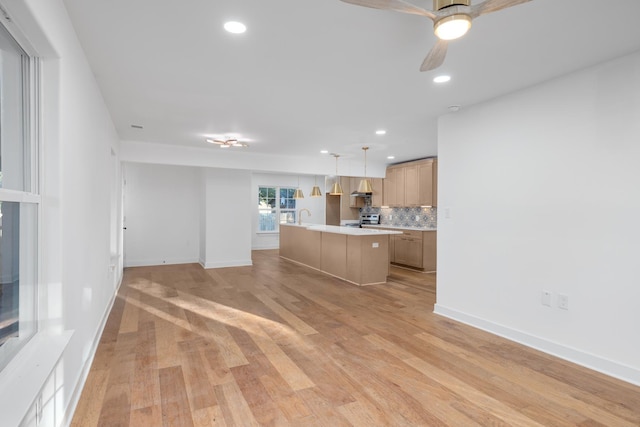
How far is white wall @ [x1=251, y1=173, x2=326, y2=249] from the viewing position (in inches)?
407

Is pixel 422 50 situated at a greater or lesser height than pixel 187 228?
greater

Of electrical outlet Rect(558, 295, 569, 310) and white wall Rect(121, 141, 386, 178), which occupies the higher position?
white wall Rect(121, 141, 386, 178)

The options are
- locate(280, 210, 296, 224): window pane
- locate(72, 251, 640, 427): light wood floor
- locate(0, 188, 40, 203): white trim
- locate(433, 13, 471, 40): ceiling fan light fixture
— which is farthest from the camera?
locate(280, 210, 296, 224): window pane

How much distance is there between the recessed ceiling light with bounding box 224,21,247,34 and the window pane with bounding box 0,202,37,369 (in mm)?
1497

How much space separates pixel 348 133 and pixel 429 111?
1.44 meters

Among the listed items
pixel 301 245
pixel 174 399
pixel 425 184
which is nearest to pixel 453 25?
pixel 174 399

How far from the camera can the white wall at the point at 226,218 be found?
7.24 meters

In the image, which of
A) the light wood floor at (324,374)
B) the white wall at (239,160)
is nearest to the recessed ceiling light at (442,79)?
the light wood floor at (324,374)

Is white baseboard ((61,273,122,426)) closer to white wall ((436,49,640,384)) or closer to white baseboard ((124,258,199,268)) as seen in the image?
white wall ((436,49,640,384))

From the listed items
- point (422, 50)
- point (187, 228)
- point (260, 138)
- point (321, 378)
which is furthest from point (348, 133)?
point (187, 228)

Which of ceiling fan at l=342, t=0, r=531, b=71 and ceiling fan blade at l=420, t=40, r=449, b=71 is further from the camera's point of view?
ceiling fan blade at l=420, t=40, r=449, b=71

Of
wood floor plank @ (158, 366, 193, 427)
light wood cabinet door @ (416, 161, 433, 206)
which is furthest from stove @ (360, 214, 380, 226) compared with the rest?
wood floor plank @ (158, 366, 193, 427)

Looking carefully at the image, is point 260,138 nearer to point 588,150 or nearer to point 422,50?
point 422,50

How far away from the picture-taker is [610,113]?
2705mm
